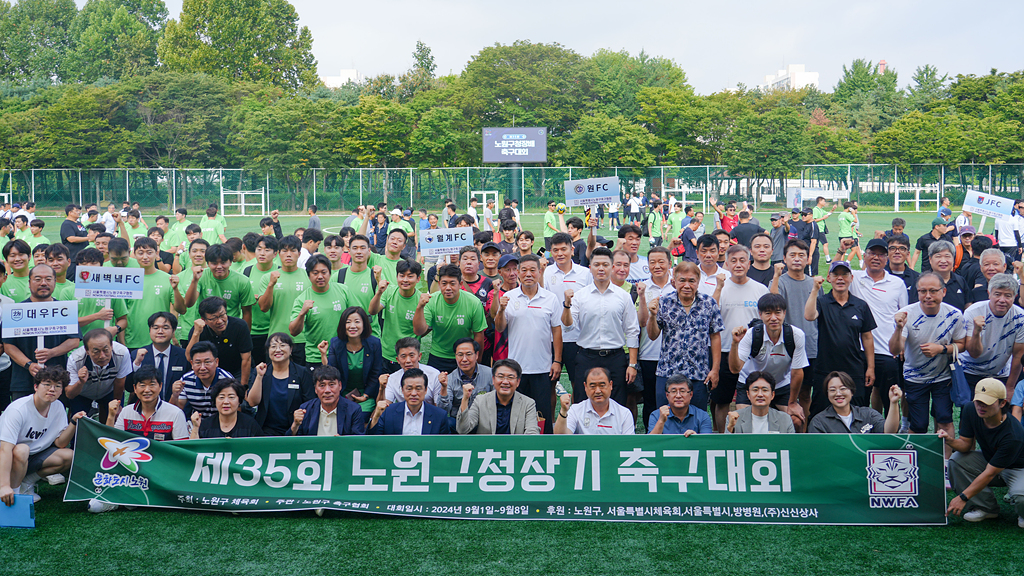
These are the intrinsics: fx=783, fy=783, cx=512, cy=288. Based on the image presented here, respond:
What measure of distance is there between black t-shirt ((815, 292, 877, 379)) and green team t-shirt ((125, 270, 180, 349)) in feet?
20.4

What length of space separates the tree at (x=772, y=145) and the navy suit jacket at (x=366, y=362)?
39.3 metres

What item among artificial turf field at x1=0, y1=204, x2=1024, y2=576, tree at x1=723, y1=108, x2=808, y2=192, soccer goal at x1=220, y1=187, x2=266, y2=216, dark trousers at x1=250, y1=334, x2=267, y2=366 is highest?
tree at x1=723, y1=108, x2=808, y2=192

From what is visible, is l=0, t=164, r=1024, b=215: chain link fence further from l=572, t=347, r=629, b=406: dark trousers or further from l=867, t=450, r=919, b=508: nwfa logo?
l=867, t=450, r=919, b=508: nwfa logo

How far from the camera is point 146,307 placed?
765cm

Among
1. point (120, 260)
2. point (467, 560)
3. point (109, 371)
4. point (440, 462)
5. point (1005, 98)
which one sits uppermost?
point (1005, 98)

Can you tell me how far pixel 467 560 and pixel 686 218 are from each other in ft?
47.1

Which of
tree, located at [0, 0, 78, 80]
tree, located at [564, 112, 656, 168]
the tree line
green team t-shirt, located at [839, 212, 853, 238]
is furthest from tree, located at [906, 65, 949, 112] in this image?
tree, located at [0, 0, 78, 80]

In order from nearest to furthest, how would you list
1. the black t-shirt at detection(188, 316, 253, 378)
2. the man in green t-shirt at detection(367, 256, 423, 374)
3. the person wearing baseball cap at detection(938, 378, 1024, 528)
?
1. the person wearing baseball cap at detection(938, 378, 1024, 528)
2. the black t-shirt at detection(188, 316, 253, 378)
3. the man in green t-shirt at detection(367, 256, 423, 374)

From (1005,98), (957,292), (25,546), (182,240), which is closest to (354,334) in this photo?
(25,546)

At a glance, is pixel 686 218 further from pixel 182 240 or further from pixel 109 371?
pixel 109 371

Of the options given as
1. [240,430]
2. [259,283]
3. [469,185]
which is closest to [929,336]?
[240,430]

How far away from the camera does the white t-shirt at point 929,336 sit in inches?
257

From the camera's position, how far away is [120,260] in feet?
27.0

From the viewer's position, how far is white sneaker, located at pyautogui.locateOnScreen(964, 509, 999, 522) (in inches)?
218
